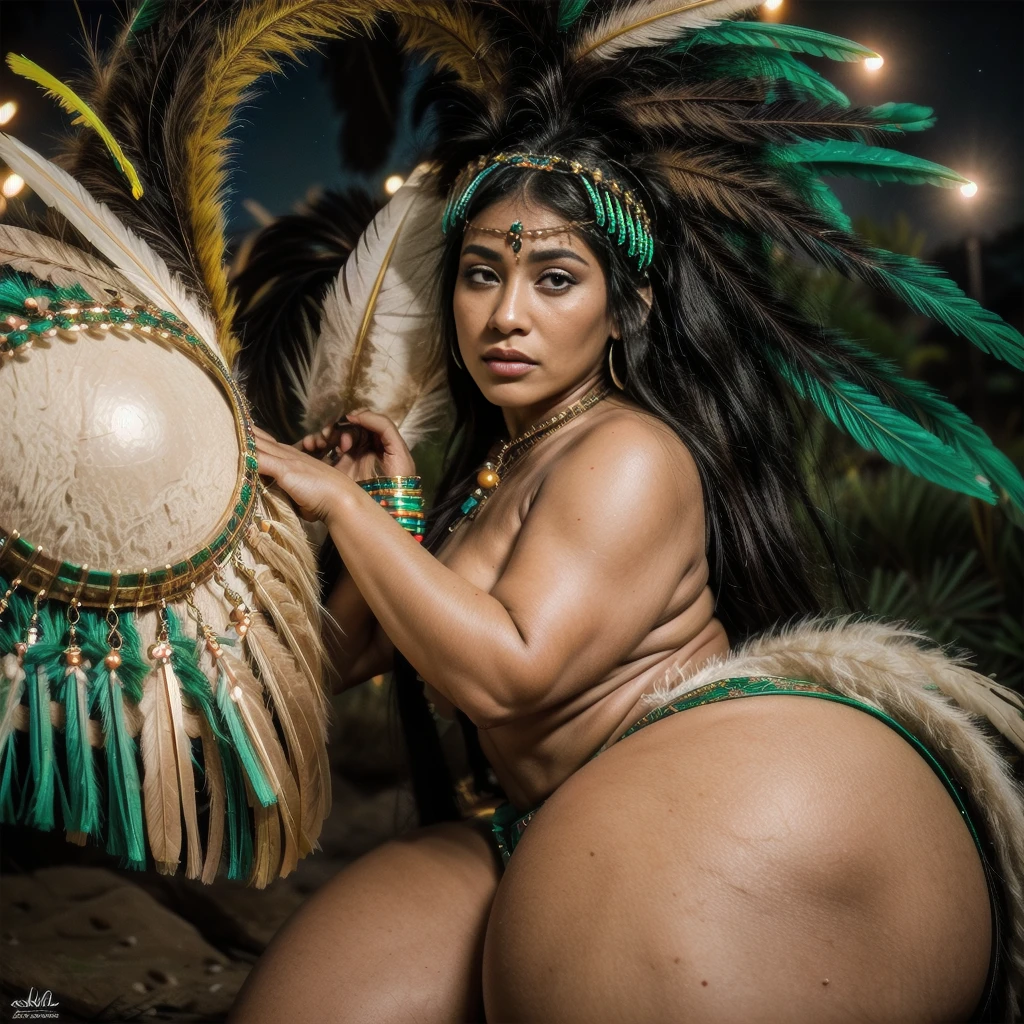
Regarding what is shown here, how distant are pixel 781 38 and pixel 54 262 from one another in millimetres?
1096

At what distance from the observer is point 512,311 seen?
1.44 m

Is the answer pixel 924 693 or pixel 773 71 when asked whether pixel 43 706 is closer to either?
pixel 924 693

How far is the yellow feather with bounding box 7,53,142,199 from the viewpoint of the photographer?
124 centimetres

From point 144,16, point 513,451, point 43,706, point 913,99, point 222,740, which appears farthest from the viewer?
point 913,99

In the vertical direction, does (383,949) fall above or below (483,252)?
below

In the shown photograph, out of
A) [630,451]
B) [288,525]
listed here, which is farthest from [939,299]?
[288,525]

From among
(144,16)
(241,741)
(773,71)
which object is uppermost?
(144,16)

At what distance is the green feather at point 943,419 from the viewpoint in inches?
61.1

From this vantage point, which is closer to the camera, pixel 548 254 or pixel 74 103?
pixel 74 103

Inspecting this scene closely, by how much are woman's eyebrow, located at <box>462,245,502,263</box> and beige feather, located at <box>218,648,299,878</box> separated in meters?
0.69

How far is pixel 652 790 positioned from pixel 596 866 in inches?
4.4

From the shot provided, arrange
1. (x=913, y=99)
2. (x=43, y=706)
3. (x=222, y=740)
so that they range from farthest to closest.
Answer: (x=913, y=99), (x=222, y=740), (x=43, y=706)

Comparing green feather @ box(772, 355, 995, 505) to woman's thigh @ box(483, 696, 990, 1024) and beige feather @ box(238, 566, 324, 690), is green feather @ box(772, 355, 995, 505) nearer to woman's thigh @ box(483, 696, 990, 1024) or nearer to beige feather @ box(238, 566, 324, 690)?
woman's thigh @ box(483, 696, 990, 1024)

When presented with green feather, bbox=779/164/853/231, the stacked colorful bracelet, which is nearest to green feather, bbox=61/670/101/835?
the stacked colorful bracelet
